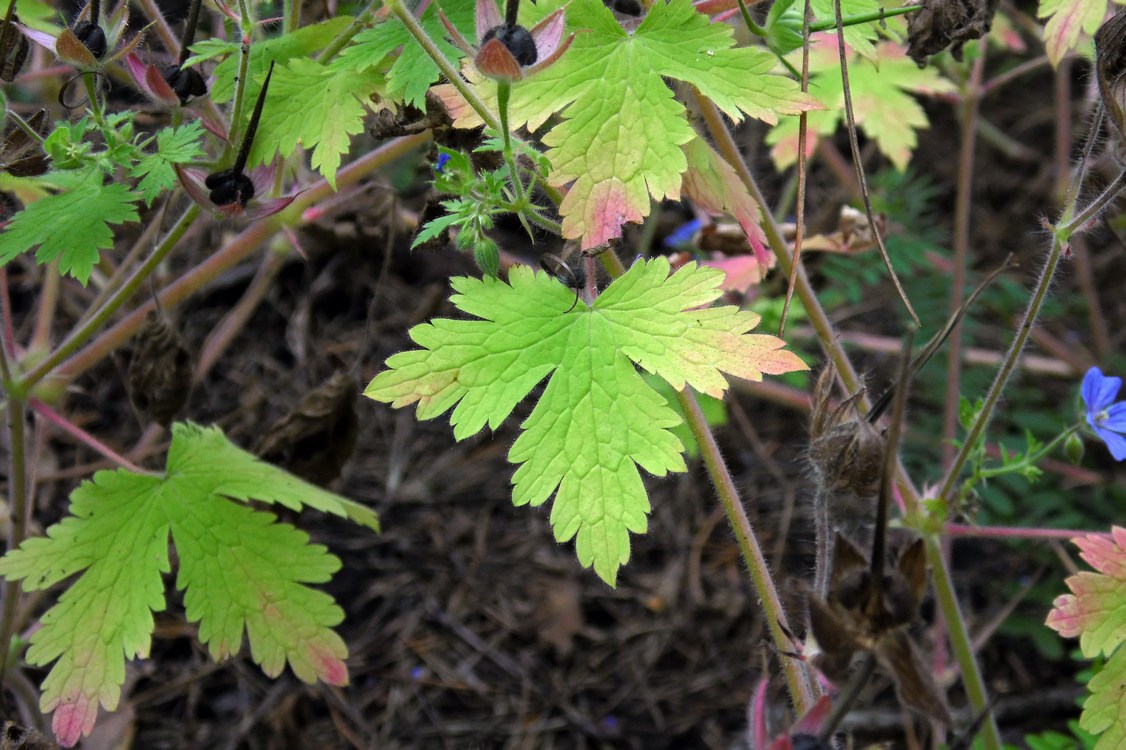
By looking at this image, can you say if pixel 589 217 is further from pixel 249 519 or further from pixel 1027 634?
pixel 1027 634

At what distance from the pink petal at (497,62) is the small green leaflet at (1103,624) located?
901mm

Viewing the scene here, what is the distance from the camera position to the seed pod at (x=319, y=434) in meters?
1.66

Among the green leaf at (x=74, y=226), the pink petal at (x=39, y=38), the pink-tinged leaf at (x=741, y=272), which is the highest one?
the pink petal at (x=39, y=38)

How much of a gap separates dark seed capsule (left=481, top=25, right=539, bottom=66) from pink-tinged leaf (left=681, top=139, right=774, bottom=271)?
1.17 feet

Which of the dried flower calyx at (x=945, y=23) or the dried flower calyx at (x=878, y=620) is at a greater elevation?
the dried flower calyx at (x=945, y=23)

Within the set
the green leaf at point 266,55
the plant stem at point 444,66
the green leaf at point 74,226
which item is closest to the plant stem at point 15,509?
the green leaf at point 74,226

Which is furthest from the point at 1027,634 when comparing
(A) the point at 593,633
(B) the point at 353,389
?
(B) the point at 353,389

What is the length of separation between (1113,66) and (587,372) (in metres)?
0.71

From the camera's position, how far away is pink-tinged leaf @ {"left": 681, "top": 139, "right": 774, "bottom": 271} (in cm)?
133

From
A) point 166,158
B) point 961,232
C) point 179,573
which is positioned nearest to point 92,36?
point 166,158

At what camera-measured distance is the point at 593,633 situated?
85.7 inches

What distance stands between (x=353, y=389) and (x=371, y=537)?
2.34 feet

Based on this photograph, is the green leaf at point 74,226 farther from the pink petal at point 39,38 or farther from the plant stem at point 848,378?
the plant stem at point 848,378

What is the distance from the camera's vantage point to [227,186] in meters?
1.29
